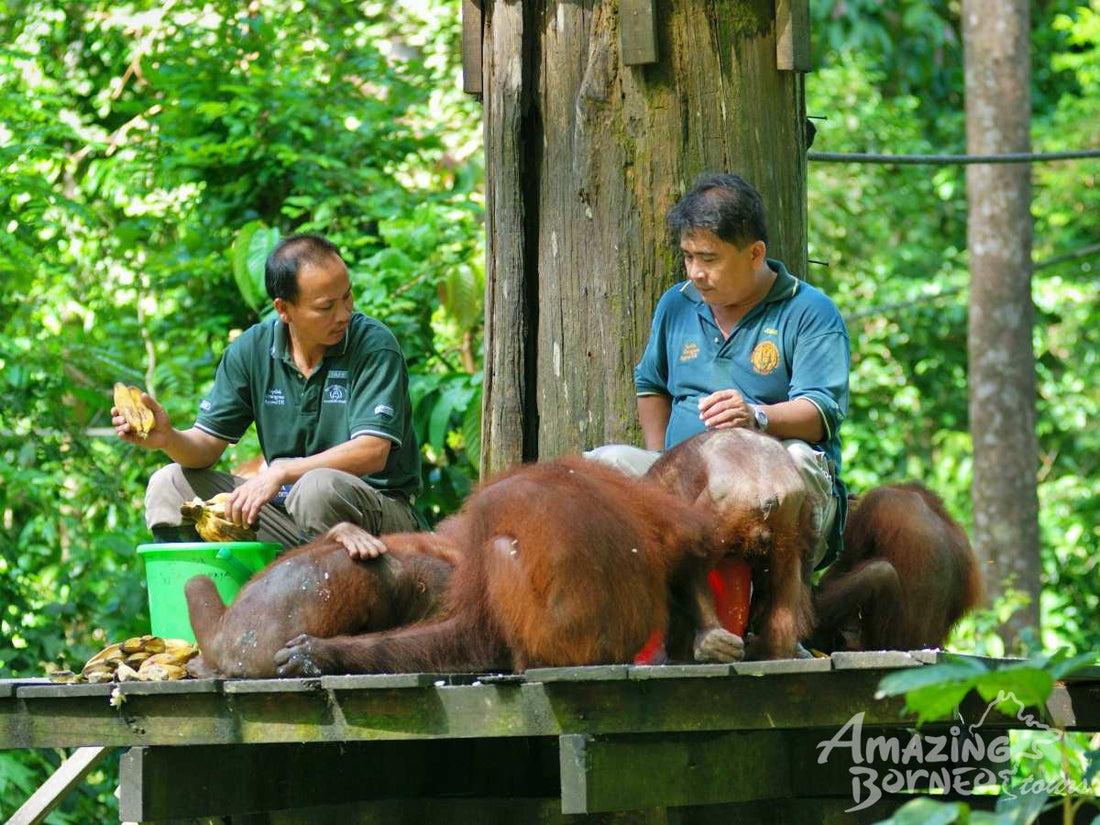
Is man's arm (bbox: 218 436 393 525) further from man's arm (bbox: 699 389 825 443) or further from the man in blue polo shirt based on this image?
man's arm (bbox: 699 389 825 443)

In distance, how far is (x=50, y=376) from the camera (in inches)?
279

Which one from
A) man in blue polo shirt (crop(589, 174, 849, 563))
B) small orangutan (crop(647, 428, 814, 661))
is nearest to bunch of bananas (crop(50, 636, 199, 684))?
man in blue polo shirt (crop(589, 174, 849, 563))

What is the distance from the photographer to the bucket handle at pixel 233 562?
154 inches

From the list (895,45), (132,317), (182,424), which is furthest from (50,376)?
(895,45)

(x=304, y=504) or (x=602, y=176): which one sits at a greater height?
(x=602, y=176)

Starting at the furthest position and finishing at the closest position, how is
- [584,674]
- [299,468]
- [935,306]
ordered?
[935,306]
[299,468]
[584,674]

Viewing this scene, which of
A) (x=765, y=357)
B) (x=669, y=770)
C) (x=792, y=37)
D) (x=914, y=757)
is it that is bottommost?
(x=914, y=757)

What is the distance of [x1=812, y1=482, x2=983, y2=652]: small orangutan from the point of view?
13.0 ft

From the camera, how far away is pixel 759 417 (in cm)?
361

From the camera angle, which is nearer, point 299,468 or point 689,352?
point 689,352

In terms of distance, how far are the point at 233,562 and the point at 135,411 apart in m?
0.62

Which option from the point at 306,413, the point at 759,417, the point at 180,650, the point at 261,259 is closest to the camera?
the point at 759,417

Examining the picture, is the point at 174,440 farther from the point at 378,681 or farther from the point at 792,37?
the point at 792,37

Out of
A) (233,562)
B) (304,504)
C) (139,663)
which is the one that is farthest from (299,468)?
(139,663)
